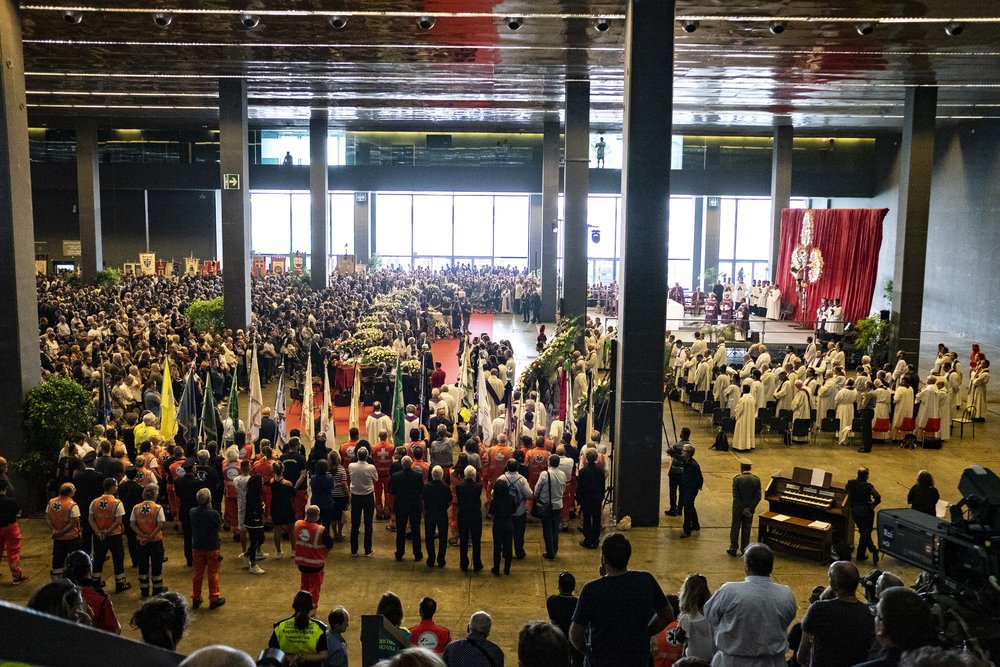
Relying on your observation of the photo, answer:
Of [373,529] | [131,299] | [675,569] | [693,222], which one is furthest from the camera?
[693,222]

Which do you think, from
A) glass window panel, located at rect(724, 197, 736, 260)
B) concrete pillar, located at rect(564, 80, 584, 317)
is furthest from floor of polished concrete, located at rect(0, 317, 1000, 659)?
glass window panel, located at rect(724, 197, 736, 260)

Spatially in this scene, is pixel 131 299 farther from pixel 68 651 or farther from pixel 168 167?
pixel 68 651

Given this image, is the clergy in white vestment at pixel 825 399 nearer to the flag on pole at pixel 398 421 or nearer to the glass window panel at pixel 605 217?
the flag on pole at pixel 398 421

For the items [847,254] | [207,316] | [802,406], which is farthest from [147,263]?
[802,406]

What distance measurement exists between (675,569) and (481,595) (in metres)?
2.48

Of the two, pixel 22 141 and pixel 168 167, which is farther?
pixel 168 167

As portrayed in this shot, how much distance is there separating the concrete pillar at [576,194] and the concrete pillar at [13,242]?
1463 cm

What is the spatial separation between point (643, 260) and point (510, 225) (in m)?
37.6

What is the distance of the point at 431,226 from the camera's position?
49.8 metres

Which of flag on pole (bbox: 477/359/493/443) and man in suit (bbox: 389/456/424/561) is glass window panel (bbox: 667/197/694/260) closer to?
flag on pole (bbox: 477/359/493/443)

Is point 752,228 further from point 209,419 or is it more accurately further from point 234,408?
point 209,419

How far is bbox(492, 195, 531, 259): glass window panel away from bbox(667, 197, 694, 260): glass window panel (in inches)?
316

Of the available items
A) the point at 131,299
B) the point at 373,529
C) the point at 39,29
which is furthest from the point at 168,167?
the point at 373,529

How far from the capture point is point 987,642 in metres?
5.29
